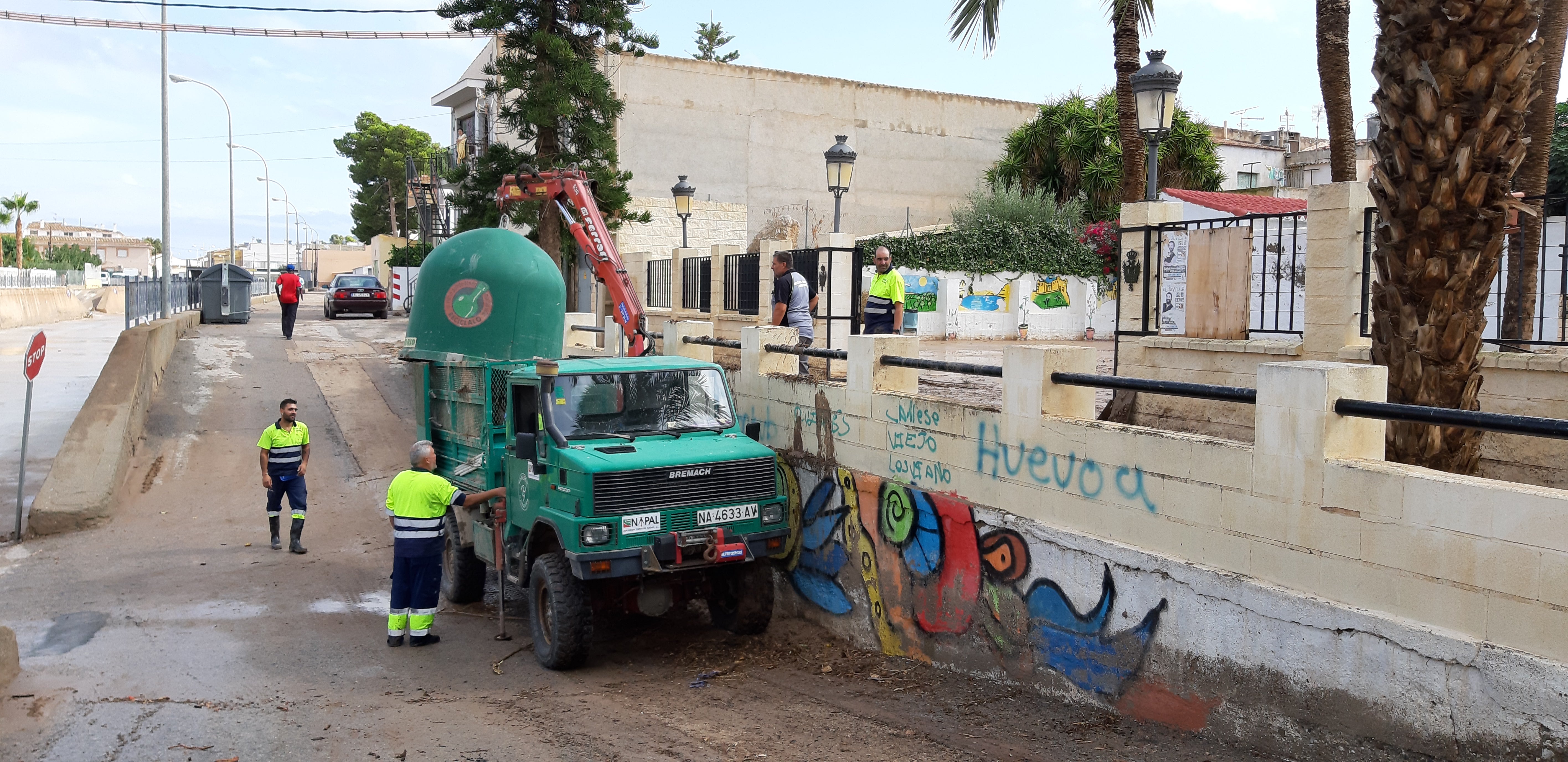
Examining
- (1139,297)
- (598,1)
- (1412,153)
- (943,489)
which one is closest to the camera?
(1412,153)

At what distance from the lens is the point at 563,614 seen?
8.34 metres

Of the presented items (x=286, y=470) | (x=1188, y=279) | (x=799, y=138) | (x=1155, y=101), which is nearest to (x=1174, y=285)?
(x=1188, y=279)

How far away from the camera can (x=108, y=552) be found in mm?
12570

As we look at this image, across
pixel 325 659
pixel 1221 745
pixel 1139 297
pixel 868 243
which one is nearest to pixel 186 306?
pixel 868 243

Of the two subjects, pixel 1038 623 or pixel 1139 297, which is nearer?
pixel 1038 623

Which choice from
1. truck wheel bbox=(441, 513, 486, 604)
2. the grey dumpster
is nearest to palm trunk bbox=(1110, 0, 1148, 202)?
truck wheel bbox=(441, 513, 486, 604)

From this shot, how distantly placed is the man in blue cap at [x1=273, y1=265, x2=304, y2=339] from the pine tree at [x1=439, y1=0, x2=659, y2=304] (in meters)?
6.86

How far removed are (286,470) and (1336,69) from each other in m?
13.0

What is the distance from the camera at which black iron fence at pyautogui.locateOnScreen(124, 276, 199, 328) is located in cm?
2314

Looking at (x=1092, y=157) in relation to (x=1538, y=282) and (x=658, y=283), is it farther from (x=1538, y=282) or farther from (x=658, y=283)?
(x=1538, y=282)

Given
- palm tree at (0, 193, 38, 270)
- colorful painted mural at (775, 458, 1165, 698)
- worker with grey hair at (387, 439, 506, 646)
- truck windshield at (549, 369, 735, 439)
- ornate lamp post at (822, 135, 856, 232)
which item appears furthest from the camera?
palm tree at (0, 193, 38, 270)

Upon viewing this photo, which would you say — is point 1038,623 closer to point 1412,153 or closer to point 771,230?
point 1412,153

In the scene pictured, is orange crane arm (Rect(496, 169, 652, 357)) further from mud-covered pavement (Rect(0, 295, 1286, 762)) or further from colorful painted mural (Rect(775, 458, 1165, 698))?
colorful painted mural (Rect(775, 458, 1165, 698))

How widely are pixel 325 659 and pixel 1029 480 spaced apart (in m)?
5.84
